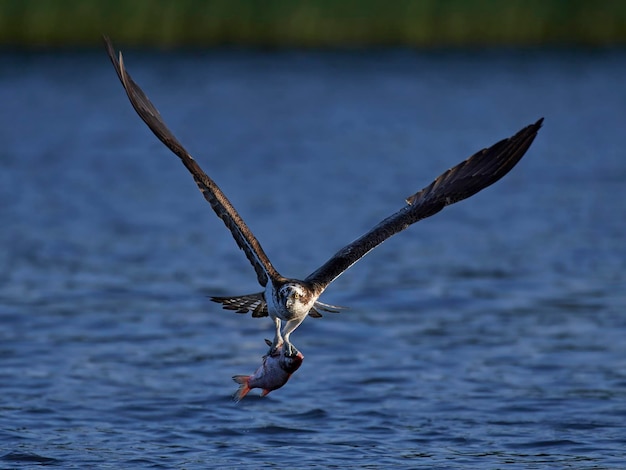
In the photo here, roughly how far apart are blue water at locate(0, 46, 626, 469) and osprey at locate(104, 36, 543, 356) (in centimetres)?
110

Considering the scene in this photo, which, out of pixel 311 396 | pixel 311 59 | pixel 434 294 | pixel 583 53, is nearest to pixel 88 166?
pixel 434 294

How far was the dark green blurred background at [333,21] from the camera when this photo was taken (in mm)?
32062

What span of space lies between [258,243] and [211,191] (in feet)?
1.51

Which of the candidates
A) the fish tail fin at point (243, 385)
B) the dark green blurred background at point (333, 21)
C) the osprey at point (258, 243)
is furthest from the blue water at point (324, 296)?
the dark green blurred background at point (333, 21)

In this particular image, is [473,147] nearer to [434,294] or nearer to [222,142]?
[222,142]

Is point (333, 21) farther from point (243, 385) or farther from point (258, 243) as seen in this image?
point (243, 385)

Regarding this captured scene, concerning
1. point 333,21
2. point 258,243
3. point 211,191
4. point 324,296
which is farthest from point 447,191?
point 333,21

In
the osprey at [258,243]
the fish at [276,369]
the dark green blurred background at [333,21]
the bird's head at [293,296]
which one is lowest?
the fish at [276,369]

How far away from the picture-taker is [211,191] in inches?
334

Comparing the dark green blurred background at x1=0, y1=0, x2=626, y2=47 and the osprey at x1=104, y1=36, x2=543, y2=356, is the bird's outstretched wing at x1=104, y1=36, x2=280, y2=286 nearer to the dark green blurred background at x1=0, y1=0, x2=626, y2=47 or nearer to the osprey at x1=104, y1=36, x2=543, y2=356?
the osprey at x1=104, y1=36, x2=543, y2=356

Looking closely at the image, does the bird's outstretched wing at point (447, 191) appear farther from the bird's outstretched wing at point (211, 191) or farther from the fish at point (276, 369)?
the fish at point (276, 369)

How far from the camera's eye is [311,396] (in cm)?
1041

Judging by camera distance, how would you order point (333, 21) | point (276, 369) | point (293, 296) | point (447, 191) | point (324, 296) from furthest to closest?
point (333, 21) → point (324, 296) → point (447, 191) → point (293, 296) → point (276, 369)

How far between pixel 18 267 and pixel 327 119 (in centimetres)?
1387
